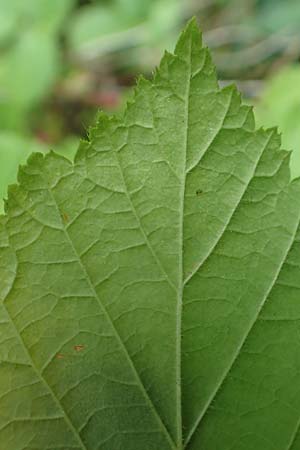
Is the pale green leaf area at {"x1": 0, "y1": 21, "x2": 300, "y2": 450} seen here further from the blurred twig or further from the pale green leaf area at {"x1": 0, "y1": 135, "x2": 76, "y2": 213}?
the blurred twig

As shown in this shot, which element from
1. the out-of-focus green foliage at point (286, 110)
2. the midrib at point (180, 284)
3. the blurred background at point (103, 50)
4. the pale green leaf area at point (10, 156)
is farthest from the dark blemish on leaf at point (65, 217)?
the blurred background at point (103, 50)

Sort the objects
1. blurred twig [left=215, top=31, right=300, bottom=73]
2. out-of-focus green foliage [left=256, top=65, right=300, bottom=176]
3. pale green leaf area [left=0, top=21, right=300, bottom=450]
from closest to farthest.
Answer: pale green leaf area [left=0, top=21, right=300, bottom=450] < out-of-focus green foliage [left=256, top=65, right=300, bottom=176] < blurred twig [left=215, top=31, right=300, bottom=73]

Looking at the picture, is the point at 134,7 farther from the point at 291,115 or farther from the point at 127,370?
the point at 127,370

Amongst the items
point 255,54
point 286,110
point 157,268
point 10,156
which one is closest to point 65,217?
point 157,268

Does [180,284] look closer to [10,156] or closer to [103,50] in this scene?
[10,156]

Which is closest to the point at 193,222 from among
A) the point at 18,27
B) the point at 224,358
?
the point at 224,358

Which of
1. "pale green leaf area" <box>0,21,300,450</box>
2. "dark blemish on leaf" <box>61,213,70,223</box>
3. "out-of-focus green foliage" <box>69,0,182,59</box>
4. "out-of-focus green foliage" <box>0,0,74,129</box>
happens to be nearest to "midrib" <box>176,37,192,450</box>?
"pale green leaf area" <box>0,21,300,450</box>

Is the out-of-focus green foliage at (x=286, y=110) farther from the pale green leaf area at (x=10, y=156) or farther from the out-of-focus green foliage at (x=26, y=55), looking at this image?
the out-of-focus green foliage at (x=26, y=55)
